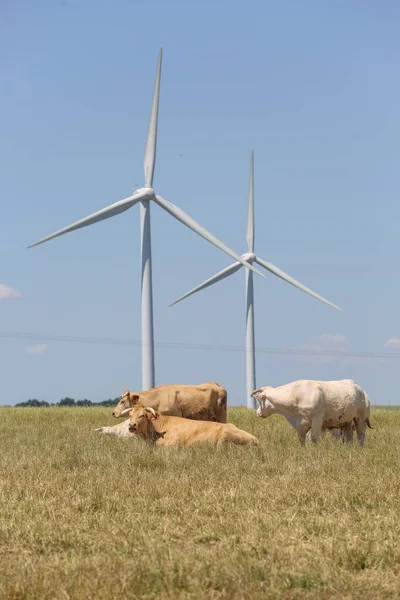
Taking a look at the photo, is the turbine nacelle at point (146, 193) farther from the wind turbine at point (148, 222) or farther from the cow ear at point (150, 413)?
the cow ear at point (150, 413)

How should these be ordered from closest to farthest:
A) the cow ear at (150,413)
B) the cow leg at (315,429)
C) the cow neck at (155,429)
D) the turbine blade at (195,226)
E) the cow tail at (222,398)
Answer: the cow ear at (150,413)
the cow neck at (155,429)
the cow leg at (315,429)
the cow tail at (222,398)
the turbine blade at (195,226)

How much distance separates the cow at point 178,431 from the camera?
620 inches

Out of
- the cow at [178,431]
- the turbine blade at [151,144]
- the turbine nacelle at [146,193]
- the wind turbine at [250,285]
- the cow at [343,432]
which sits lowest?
the cow at [343,432]

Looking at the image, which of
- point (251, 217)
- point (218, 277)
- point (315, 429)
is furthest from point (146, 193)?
point (315, 429)

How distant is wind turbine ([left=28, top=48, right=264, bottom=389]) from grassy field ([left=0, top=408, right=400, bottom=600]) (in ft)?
67.7

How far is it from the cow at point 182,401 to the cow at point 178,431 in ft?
6.37

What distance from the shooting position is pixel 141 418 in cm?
1596

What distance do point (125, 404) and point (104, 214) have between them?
2027cm

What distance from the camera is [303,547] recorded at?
8.12 meters

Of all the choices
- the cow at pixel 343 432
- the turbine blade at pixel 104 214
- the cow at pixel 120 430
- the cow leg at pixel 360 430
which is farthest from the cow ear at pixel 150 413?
the turbine blade at pixel 104 214

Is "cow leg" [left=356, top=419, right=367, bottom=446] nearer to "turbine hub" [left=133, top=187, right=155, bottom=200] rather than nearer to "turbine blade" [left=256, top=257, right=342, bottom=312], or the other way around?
"turbine hub" [left=133, top=187, right=155, bottom=200]

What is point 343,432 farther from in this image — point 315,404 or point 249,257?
point 249,257

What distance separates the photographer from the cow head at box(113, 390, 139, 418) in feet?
60.4

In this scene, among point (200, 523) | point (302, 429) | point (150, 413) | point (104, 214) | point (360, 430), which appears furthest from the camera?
point (104, 214)
